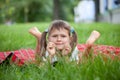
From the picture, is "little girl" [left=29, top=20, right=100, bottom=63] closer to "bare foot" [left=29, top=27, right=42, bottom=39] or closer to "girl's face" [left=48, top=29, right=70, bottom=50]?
"girl's face" [left=48, top=29, right=70, bottom=50]

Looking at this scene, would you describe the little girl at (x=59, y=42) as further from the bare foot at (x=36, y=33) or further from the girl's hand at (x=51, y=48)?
the bare foot at (x=36, y=33)

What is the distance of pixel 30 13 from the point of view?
131 ft

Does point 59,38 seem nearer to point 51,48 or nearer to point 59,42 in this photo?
→ point 59,42

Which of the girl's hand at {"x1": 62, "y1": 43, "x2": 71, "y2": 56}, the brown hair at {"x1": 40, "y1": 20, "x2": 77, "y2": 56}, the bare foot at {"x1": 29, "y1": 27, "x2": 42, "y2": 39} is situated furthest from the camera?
the bare foot at {"x1": 29, "y1": 27, "x2": 42, "y2": 39}

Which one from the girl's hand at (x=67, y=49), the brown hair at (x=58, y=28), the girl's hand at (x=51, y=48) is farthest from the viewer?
the brown hair at (x=58, y=28)

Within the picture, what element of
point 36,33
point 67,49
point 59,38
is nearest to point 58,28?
point 59,38

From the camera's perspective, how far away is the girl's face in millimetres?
4168

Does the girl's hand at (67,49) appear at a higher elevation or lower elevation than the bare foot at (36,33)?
lower

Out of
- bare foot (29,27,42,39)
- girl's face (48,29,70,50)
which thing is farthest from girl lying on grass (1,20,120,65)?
bare foot (29,27,42,39)

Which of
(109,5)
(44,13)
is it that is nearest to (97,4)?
(109,5)

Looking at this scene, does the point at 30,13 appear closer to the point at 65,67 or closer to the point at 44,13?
the point at 44,13

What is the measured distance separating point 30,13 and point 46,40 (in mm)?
35756

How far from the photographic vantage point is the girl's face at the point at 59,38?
164 inches

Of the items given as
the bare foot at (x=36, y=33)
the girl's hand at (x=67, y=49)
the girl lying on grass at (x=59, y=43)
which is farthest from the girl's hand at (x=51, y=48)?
the bare foot at (x=36, y=33)
